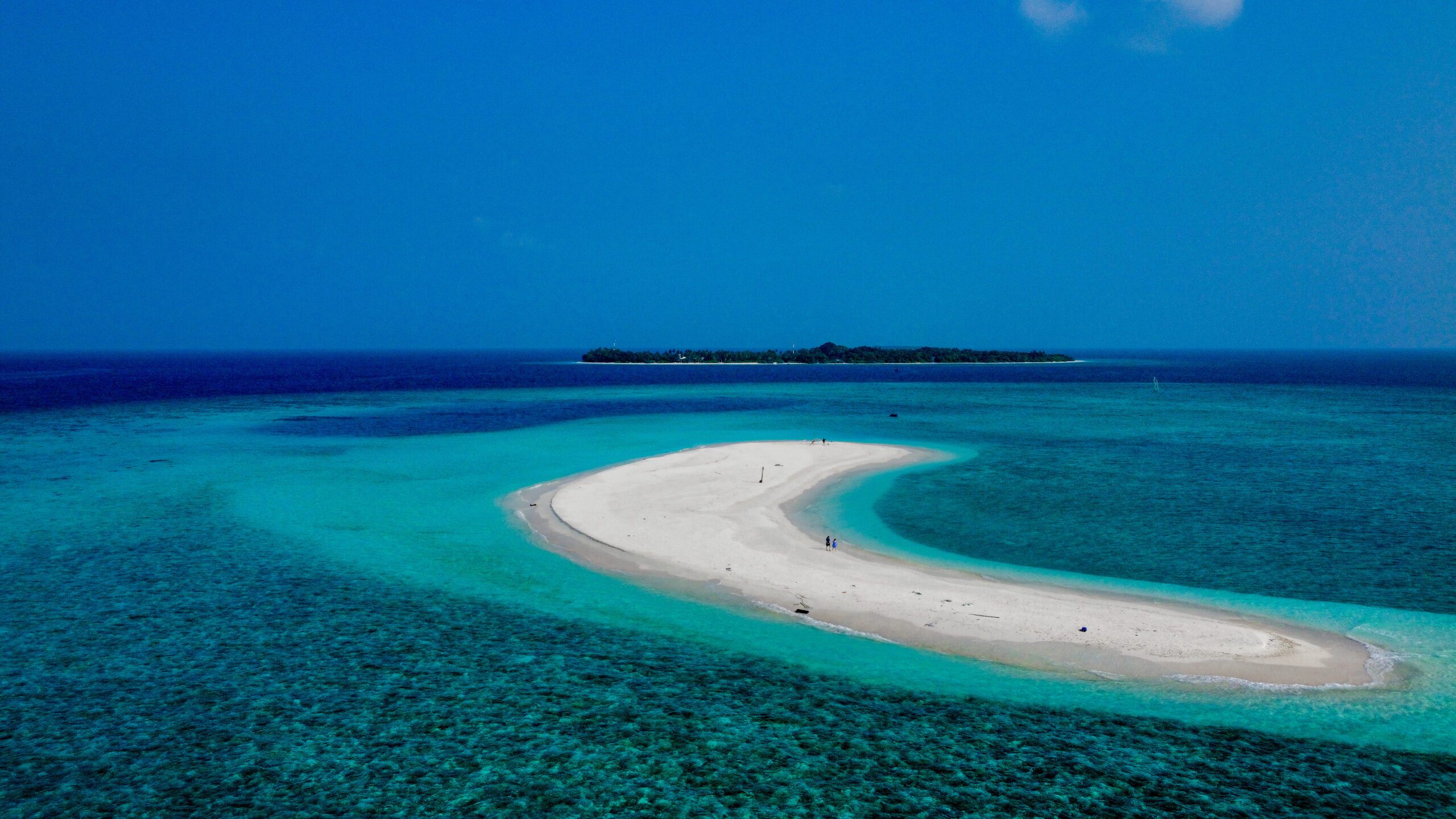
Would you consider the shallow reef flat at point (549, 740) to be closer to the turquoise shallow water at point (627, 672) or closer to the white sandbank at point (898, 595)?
the turquoise shallow water at point (627, 672)

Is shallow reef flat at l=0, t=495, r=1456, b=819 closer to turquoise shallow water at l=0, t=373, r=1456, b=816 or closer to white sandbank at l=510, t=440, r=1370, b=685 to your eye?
turquoise shallow water at l=0, t=373, r=1456, b=816

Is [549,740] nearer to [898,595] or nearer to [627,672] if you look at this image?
[627,672]

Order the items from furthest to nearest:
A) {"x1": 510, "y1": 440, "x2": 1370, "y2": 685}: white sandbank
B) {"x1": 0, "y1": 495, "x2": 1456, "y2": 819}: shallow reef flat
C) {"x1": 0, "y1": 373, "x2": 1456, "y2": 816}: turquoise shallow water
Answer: {"x1": 510, "y1": 440, "x2": 1370, "y2": 685}: white sandbank < {"x1": 0, "y1": 373, "x2": 1456, "y2": 816}: turquoise shallow water < {"x1": 0, "y1": 495, "x2": 1456, "y2": 819}: shallow reef flat

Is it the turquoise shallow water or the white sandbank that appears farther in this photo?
the white sandbank

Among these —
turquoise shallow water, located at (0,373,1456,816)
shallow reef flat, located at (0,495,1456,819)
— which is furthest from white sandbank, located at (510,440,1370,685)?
shallow reef flat, located at (0,495,1456,819)

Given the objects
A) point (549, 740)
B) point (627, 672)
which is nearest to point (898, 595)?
point (627, 672)
